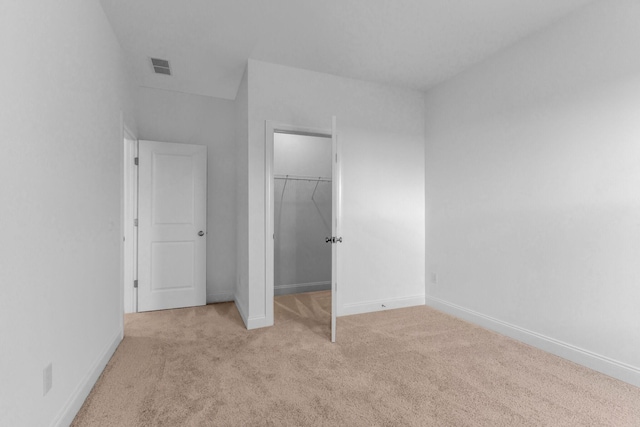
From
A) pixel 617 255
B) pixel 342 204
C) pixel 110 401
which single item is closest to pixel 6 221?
pixel 110 401

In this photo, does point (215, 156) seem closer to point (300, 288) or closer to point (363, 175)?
point (363, 175)

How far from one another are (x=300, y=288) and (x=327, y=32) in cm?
328

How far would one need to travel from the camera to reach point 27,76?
133cm

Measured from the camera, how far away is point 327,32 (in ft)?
8.67

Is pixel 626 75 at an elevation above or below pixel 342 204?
above

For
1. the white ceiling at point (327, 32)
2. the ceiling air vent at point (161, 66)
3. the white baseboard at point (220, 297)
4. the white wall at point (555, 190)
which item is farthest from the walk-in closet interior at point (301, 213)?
the white wall at point (555, 190)

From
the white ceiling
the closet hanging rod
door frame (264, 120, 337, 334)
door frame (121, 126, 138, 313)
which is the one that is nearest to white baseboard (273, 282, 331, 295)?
door frame (264, 120, 337, 334)

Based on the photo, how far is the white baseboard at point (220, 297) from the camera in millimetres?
3994

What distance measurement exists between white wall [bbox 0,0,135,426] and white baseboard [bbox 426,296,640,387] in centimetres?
331

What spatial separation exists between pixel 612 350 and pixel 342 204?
2.48 metres

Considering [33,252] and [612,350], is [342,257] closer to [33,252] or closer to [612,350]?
[612,350]

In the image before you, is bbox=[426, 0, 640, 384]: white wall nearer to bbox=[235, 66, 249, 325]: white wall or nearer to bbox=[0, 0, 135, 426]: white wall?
bbox=[235, 66, 249, 325]: white wall

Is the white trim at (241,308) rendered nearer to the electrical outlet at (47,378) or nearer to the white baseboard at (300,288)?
the white baseboard at (300,288)

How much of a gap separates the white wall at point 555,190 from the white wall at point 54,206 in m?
3.33
